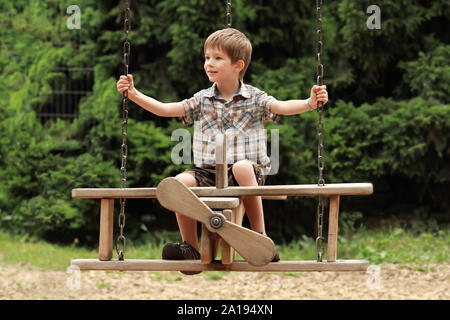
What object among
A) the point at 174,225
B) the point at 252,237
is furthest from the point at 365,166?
the point at 252,237

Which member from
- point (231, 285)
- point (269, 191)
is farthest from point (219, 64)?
point (231, 285)

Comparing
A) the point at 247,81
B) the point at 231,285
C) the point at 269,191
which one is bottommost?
the point at 231,285

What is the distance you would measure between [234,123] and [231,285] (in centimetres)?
502

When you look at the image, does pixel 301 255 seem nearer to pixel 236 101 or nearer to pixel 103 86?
pixel 103 86

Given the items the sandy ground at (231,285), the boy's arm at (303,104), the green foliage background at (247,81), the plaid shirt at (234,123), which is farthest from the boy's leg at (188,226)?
the green foliage background at (247,81)

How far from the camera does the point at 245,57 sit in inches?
131

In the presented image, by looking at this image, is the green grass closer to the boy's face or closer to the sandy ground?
the sandy ground

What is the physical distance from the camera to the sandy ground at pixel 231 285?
24.8 ft

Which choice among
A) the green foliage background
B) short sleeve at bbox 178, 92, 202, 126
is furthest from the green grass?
short sleeve at bbox 178, 92, 202, 126

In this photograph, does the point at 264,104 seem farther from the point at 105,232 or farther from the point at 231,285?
the point at 231,285

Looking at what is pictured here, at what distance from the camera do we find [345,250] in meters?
8.43

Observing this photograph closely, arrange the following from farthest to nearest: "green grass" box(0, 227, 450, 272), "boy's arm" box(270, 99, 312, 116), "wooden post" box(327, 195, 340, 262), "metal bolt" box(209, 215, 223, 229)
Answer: "green grass" box(0, 227, 450, 272), "boy's arm" box(270, 99, 312, 116), "wooden post" box(327, 195, 340, 262), "metal bolt" box(209, 215, 223, 229)

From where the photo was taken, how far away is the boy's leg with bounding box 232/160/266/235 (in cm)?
318

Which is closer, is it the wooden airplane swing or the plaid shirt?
the wooden airplane swing
